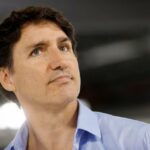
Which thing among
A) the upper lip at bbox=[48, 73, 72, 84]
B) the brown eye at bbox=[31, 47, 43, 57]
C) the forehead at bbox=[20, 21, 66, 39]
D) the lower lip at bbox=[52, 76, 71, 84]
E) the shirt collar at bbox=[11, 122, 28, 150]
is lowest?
the shirt collar at bbox=[11, 122, 28, 150]

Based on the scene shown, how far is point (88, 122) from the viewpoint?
1.03 meters

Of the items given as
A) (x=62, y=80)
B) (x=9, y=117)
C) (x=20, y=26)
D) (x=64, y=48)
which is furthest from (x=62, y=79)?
(x=9, y=117)

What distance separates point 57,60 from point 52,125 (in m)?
0.19

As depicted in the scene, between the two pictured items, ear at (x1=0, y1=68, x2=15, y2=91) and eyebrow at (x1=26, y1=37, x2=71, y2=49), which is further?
ear at (x1=0, y1=68, x2=15, y2=91)

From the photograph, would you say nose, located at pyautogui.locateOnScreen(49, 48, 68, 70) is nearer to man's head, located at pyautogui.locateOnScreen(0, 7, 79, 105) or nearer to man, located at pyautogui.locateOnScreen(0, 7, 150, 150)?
man, located at pyautogui.locateOnScreen(0, 7, 150, 150)

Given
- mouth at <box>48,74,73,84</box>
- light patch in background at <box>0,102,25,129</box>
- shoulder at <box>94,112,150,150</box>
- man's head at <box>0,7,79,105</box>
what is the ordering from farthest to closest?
light patch in background at <box>0,102,25,129</box> → man's head at <box>0,7,79,105</box> → mouth at <box>48,74,73,84</box> → shoulder at <box>94,112,150,150</box>

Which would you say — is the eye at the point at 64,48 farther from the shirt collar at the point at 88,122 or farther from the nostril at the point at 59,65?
the shirt collar at the point at 88,122

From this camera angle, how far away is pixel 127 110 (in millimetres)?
2117

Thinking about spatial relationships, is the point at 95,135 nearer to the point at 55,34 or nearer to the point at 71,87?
the point at 71,87

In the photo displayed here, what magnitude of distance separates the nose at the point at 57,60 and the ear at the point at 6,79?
0.19m

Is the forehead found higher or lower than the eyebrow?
higher

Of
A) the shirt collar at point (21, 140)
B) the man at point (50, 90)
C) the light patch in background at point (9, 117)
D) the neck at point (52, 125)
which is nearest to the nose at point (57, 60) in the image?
the man at point (50, 90)

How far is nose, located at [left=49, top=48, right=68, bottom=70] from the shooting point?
104 cm

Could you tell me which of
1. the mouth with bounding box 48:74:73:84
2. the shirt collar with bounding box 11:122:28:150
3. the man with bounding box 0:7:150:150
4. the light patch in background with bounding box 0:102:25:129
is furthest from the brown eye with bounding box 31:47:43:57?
the light patch in background with bounding box 0:102:25:129
